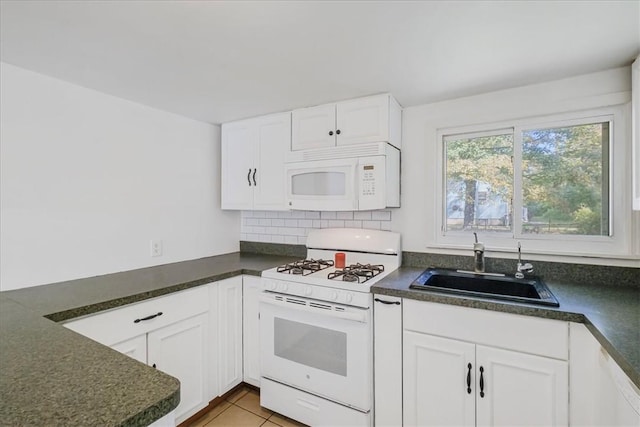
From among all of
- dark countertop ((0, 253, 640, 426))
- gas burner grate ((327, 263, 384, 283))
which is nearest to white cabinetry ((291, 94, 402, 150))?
gas burner grate ((327, 263, 384, 283))

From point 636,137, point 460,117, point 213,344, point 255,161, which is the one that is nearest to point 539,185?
point 636,137

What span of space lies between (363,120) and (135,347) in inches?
75.1

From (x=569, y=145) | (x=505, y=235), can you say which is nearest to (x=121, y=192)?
(x=505, y=235)

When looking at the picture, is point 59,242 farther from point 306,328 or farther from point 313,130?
point 313,130

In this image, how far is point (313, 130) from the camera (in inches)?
89.7

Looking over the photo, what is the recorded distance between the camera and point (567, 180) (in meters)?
1.89

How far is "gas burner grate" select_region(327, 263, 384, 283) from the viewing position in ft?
6.10

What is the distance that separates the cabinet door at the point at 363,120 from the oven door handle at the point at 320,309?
1.10 meters

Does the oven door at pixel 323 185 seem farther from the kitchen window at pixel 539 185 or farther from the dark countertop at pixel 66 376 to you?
the dark countertop at pixel 66 376

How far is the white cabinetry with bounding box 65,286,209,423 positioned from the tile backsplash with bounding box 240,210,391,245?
0.99m

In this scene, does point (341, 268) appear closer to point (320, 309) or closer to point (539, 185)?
point (320, 309)

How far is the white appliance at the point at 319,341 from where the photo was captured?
1737mm

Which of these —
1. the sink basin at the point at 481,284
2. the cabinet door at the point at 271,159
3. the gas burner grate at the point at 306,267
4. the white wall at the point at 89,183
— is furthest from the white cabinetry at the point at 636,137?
the white wall at the point at 89,183

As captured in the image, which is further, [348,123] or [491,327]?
[348,123]
